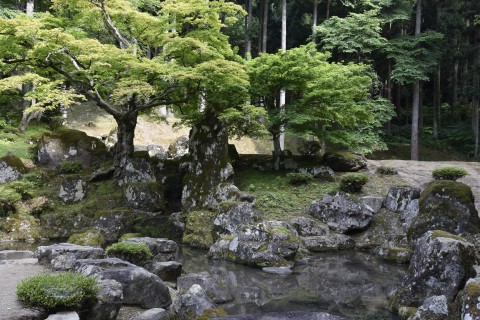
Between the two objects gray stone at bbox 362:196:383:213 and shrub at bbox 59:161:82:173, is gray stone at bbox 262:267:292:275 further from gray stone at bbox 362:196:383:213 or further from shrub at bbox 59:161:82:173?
shrub at bbox 59:161:82:173

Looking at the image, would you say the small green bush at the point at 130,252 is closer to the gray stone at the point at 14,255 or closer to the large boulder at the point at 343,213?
the gray stone at the point at 14,255

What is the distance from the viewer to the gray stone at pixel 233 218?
14508 millimetres

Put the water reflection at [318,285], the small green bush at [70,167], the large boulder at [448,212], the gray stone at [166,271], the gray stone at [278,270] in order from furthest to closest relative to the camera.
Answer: the small green bush at [70,167], the large boulder at [448,212], the gray stone at [278,270], the gray stone at [166,271], the water reflection at [318,285]

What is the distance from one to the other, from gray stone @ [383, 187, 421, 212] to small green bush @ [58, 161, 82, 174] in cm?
1432

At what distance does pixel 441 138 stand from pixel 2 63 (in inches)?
1214

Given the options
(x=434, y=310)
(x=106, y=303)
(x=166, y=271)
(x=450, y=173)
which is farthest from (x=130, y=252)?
(x=450, y=173)

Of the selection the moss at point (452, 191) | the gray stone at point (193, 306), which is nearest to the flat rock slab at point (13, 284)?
the gray stone at point (193, 306)

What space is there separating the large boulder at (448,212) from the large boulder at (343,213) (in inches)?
95.5

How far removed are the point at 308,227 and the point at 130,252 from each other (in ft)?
23.7

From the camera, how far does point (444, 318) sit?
6.73 metres

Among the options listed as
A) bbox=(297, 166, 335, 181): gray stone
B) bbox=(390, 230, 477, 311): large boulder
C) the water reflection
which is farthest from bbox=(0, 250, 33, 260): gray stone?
bbox=(297, 166, 335, 181): gray stone

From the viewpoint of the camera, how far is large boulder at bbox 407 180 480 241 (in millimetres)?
12656

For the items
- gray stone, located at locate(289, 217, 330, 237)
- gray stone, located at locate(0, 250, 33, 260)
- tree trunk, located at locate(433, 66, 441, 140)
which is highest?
tree trunk, located at locate(433, 66, 441, 140)

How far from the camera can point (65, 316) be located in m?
5.76
